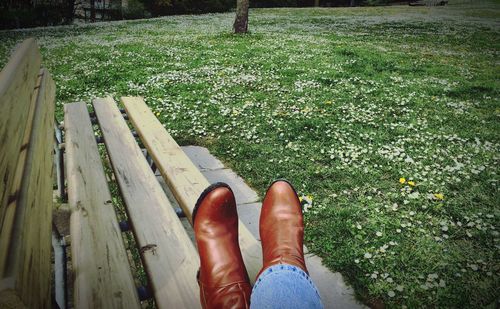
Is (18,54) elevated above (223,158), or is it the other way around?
(18,54)

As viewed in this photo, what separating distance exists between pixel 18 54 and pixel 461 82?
909 cm

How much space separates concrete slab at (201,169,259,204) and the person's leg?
1.51 meters

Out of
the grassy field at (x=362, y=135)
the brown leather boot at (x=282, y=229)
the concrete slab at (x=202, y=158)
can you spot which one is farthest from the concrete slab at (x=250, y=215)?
the brown leather boot at (x=282, y=229)

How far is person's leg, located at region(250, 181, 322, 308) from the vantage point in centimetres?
157

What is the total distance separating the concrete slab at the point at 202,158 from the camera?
4500mm

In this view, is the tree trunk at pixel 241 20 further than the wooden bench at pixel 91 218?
Yes

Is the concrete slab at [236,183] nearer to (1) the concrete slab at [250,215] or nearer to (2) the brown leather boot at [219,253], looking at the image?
(1) the concrete slab at [250,215]

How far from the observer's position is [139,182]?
8.16 feet

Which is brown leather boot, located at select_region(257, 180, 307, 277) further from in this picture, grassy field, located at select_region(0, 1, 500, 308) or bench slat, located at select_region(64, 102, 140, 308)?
grassy field, located at select_region(0, 1, 500, 308)

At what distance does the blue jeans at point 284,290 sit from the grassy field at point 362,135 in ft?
4.25

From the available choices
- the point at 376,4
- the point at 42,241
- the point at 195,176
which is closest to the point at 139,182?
the point at 195,176

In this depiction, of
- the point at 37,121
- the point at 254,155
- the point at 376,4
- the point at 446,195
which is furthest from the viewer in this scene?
the point at 376,4

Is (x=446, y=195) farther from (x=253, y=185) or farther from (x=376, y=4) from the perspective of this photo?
(x=376, y=4)

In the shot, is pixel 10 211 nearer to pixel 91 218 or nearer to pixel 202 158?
pixel 91 218
